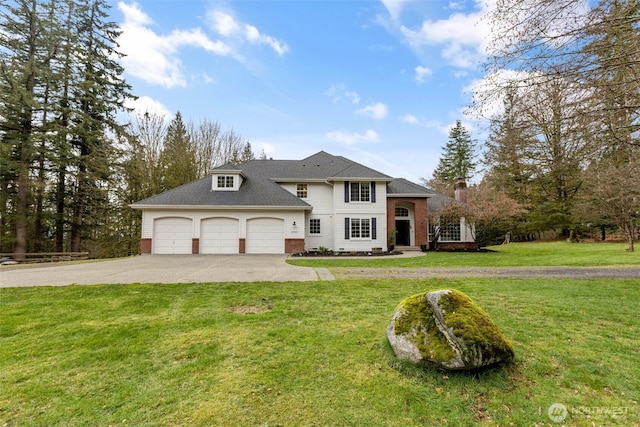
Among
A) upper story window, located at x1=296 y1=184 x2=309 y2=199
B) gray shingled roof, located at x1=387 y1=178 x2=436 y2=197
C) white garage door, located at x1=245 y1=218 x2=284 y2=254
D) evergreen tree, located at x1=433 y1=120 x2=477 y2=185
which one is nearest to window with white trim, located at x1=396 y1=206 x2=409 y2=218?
gray shingled roof, located at x1=387 y1=178 x2=436 y2=197

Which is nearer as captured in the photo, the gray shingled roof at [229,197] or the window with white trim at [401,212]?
the gray shingled roof at [229,197]

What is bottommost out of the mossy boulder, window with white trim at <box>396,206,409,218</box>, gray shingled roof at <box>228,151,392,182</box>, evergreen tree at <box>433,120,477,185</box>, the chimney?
the mossy boulder

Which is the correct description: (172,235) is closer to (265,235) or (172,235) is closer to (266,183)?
(265,235)

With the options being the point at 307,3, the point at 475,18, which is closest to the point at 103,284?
the point at 475,18

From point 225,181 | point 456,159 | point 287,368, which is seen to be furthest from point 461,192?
point 456,159

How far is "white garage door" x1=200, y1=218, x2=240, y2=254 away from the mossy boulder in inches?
580

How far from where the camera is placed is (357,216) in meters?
18.1

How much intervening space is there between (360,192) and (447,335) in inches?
616

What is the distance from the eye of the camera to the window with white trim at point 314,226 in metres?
18.6


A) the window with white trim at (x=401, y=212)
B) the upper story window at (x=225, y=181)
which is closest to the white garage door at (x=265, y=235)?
the upper story window at (x=225, y=181)

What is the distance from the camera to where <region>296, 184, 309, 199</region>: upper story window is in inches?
748

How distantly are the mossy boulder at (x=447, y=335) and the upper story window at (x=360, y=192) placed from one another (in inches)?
595

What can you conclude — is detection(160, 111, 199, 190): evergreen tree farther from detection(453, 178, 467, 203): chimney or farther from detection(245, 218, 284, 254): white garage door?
detection(453, 178, 467, 203): chimney

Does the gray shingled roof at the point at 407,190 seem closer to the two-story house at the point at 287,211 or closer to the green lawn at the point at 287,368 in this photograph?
the two-story house at the point at 287,211
